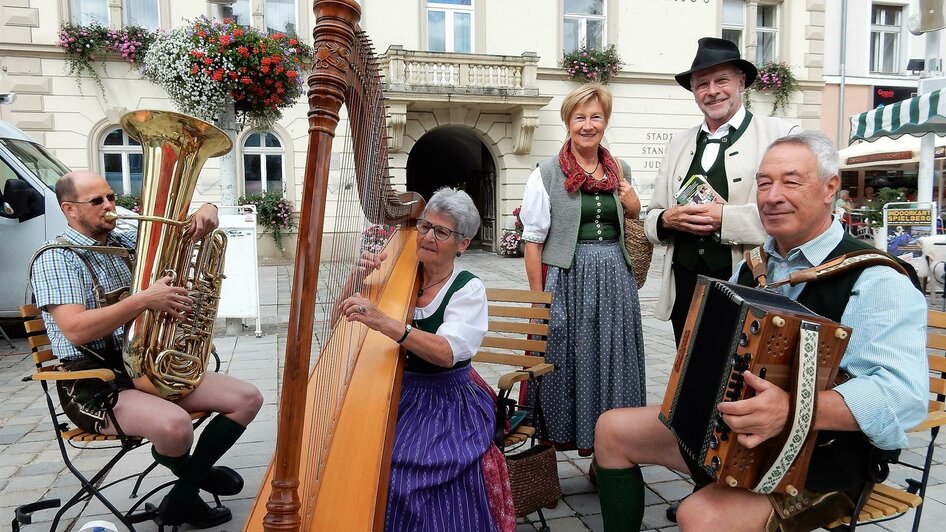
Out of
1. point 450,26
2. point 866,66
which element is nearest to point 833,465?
point 450,26

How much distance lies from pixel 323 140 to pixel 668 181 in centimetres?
201

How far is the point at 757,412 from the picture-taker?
1.39 m

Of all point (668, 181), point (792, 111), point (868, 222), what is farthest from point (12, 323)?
point (792, 111)

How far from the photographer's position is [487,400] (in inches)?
97.0

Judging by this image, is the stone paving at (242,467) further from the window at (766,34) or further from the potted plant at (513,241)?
the window at (766,34)

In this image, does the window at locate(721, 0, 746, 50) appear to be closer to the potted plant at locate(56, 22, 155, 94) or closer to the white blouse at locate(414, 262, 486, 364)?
the potted plant at locate(56, 22, 155, 94)

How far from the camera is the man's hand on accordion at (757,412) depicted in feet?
4.55

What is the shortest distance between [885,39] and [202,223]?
1950cm

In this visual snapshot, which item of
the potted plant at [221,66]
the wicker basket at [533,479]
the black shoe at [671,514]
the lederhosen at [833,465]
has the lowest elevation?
the black shoe at [671,514]

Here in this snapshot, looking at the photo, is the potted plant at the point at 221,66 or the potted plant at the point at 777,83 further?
the potted plant at the point at 777,83

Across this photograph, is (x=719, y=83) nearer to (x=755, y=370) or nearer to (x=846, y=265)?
(x=846, y=265)

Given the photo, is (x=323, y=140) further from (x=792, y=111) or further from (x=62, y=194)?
(x=792, y=111)

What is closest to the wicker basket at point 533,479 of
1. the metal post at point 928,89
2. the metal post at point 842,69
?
the metal post at point 928,89

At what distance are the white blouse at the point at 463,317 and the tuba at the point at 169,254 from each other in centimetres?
90
